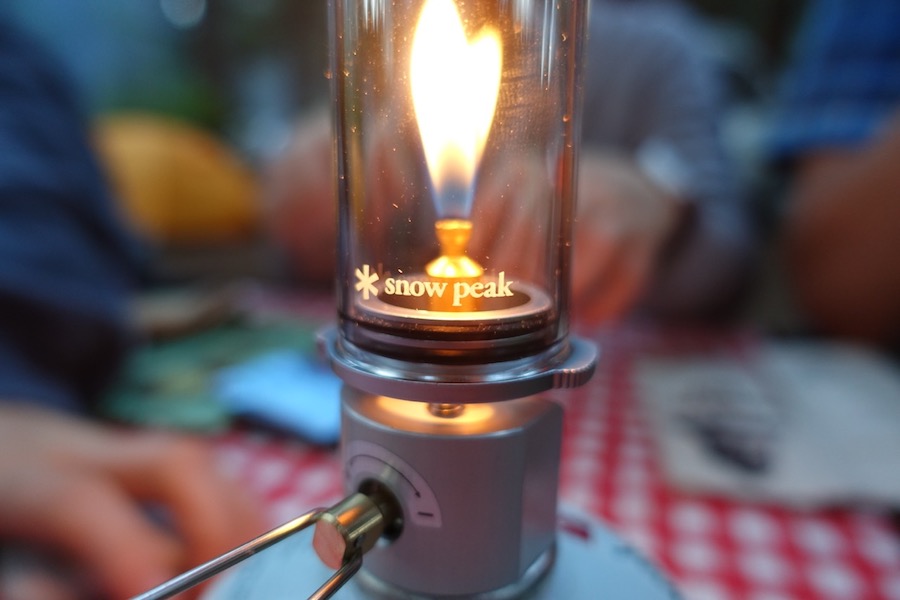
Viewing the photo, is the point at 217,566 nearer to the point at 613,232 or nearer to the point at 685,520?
the point at 685,520

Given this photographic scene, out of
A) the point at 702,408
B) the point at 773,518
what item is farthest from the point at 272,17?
the point at 773,518

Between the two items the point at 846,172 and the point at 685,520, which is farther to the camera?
the point at 846,172

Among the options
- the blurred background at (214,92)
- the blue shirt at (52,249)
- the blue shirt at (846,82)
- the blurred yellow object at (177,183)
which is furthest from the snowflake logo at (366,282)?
the blurred yellow object at (177,183)

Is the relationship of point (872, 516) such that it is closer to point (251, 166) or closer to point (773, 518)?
point (773, 518)

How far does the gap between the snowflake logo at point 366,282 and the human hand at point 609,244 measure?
0.33 metres

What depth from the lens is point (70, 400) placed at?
0.44 m

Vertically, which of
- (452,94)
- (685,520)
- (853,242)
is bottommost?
(685,520)

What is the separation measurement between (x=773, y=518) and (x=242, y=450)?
14.7 inches

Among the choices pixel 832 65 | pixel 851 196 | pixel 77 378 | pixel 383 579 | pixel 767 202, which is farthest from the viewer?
pixel 767 202

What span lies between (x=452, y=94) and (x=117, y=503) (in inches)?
9.9

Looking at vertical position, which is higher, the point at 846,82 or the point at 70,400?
the point at 846,82

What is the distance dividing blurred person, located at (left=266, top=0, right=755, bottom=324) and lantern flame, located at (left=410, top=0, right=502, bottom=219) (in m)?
0.34

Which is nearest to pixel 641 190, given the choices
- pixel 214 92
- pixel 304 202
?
pixel 304 202

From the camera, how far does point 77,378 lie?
49 cm
